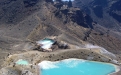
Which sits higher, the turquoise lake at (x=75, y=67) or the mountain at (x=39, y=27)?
the mountain at (x=39, y=27)

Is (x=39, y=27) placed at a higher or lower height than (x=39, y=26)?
lower

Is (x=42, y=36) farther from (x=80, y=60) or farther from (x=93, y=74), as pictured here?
(x=93, y=74)

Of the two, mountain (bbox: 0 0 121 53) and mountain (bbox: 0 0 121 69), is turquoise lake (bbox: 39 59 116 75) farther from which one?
mountain (bbox: 0 0 121 53)

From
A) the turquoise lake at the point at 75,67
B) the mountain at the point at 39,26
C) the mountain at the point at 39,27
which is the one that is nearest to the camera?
the turquoise lake at the point at 75,67

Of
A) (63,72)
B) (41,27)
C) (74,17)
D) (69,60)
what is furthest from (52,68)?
(74,17)

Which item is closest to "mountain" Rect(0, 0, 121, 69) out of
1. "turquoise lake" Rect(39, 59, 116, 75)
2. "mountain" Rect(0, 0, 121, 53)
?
"mountain" Rect(0, 0, 121, 53)

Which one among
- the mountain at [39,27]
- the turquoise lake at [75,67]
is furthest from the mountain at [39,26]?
the turquoise lake at [75,67]

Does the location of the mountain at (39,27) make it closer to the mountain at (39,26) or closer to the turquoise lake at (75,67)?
the mountain at (39,26)

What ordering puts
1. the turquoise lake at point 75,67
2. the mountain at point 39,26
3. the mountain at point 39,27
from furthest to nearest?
the mountain at point 39,26 → the mountain at point 39,27 → the turquoise lake at point 75,67

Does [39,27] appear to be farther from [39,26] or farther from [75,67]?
[75,67]

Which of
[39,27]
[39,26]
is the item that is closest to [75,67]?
[39,27]
